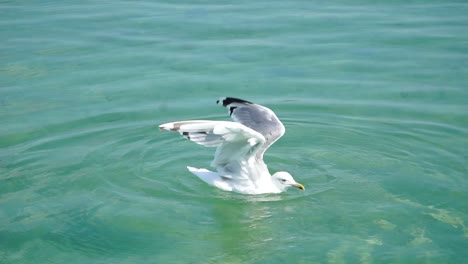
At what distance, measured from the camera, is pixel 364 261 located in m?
8.49

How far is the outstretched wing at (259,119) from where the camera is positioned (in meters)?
10.1

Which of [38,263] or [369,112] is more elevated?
[369,112]

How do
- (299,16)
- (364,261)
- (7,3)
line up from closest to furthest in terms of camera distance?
(364,261) → (299,16) → (7,3)

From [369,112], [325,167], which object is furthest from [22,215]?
[369,112]

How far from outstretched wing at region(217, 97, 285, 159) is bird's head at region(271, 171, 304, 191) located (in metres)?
0.34

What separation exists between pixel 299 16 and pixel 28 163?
8846 millimetres

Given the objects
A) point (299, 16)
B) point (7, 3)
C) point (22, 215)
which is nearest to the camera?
point (22, 215)

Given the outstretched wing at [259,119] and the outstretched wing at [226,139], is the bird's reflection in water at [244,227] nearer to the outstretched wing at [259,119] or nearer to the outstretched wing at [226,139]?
the outstretched wing at [226,139]

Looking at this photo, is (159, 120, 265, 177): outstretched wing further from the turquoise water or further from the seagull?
the turquoise water

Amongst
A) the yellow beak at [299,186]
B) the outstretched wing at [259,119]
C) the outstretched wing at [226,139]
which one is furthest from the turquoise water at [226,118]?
the outstretched wing at [259,119]

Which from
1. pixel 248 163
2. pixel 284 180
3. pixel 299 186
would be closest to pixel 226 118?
pixel 248 163

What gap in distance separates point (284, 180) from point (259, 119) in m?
0.95

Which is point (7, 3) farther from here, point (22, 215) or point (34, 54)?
point (22, 215)

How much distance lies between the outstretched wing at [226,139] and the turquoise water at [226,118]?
36 centimetres
